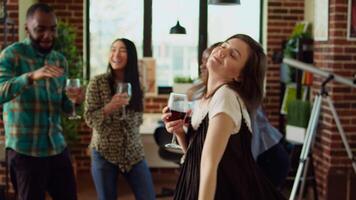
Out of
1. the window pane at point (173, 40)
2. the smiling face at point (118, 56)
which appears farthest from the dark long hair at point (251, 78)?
the window pane at point (173, 40)

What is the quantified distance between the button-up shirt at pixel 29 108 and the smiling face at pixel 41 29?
0.04 m

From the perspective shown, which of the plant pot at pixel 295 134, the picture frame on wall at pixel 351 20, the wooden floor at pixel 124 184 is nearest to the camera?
the picture frame on wall at pixel 351 20

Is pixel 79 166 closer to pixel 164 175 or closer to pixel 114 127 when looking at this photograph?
pixel 164 175

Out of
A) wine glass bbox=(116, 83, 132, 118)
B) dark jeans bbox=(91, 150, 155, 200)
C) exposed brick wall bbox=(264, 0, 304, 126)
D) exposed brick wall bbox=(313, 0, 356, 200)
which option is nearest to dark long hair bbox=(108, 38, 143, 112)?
wine glass bbox=(116, 83, 132, 118)

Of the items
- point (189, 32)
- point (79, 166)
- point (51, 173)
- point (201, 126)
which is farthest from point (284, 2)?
point (201, 126)

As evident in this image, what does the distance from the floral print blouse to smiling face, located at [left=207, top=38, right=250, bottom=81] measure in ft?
4.58

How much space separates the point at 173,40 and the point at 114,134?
3378mm

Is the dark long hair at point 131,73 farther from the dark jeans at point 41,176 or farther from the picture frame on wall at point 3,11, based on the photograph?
the picture frame on wall at point 3,11

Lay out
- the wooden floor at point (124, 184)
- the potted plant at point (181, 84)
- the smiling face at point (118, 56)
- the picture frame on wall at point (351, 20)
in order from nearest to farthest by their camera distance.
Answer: the smiling face at point (118, 56), the picture frame on wall at point (351, 20), the wooden floor at point (124, 184), the potted plant at point (181, 84)

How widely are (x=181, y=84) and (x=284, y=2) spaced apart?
59.3 inches

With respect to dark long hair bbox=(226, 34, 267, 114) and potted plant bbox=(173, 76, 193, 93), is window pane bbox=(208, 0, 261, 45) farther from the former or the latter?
dark long hair bbox=(226, 34, 267, 114)

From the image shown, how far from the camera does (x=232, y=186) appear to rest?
2.07m

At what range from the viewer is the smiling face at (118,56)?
11.5ft

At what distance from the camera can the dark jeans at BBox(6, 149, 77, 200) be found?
9.91 feet
